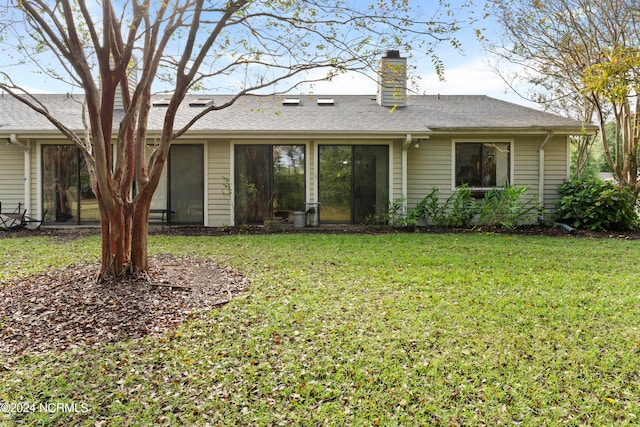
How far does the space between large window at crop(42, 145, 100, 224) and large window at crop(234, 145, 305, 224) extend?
12.8 ft

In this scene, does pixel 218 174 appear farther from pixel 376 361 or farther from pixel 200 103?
pixel 376 361

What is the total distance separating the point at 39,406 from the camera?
2611mm

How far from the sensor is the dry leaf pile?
3.62m

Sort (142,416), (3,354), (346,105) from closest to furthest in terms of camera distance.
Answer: (142,416)
(3,354)
(346,105)

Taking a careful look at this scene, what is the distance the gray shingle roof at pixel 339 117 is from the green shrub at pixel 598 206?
1512 millimetres

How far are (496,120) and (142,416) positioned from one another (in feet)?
35.7

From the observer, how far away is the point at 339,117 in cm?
1119

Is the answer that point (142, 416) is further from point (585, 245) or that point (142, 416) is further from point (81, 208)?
point (81, 208)

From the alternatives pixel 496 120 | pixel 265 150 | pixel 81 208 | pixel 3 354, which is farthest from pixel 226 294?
pixel 496 120

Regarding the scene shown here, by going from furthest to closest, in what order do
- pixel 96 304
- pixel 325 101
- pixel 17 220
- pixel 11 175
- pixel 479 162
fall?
pixel 325 101, pixel 479 162, pixel 11 175, pixel 17 220, pixel 96 304

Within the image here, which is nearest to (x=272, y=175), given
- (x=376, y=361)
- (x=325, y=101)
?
(x=325, y=101)

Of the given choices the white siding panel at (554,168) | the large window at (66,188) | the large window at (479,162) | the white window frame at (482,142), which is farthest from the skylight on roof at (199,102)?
the white siding panel at (554,168)

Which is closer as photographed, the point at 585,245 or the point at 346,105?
the point at 585,245

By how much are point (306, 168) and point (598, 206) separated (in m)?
7.29
